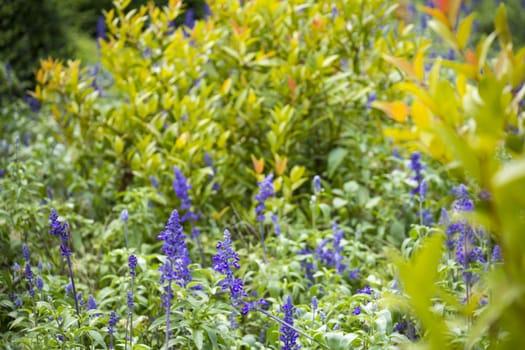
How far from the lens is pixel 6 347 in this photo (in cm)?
214

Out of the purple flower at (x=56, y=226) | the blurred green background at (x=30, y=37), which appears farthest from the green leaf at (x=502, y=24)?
the blurred green background at (x=30, y=37)

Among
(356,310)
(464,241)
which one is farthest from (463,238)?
(356,310)

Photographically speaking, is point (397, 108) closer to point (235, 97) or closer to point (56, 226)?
point (56, 226)

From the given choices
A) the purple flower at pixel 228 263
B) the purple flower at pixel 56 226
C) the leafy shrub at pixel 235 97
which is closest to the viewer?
the purple flower at pixel 228 263

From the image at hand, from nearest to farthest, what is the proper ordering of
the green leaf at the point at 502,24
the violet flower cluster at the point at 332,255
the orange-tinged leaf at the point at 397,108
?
the green leaf at the point at 502,24, the orange-tinged leaf at the point at 397,108, the violet flower cluster at the point at 332,255

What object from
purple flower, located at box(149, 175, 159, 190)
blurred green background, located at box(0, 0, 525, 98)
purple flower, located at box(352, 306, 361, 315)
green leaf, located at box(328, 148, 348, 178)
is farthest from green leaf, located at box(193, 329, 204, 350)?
blurred green background, located at box(0, 0, 525, 98)

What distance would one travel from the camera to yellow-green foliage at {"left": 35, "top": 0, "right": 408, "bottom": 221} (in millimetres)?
3611

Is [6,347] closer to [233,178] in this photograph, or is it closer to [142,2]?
[233,178]

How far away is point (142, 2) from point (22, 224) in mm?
7365

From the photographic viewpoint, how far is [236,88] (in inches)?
157

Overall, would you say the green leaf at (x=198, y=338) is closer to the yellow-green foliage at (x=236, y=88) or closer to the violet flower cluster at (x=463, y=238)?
the violet flower cluster at (x=463, y=238)

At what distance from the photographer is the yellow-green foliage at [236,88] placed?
3611 millimetres

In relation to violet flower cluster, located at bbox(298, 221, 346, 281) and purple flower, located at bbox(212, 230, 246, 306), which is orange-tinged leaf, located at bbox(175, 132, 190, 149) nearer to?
violet flower cluster, located at bbox(298, 221, 346, 281)

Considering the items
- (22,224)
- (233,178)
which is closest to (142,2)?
(233,178)
